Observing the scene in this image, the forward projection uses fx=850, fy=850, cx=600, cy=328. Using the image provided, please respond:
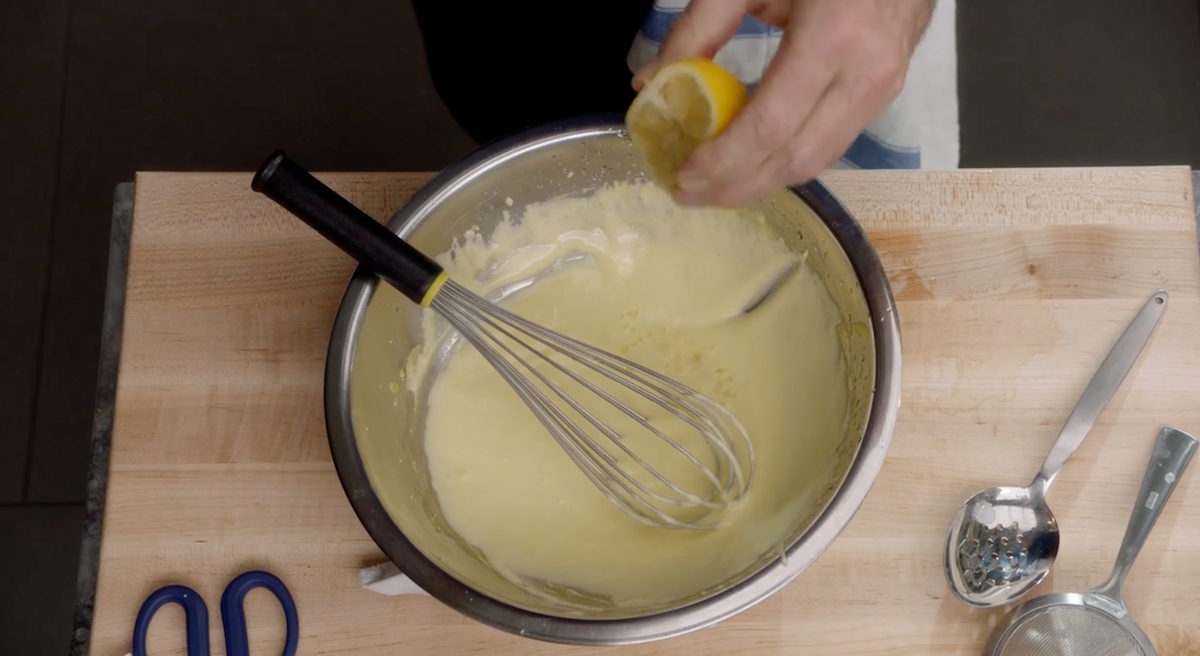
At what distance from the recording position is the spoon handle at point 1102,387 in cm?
78

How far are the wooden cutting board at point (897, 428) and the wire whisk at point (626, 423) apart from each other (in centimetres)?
12

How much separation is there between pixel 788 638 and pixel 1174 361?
1.50 feet

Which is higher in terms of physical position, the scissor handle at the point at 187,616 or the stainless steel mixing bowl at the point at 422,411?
the stainless steel mixing bowl at the point at 422,411

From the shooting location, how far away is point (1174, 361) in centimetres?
→ 81

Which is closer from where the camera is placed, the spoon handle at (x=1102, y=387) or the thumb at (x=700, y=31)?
the thumb at (x=700, y=31)

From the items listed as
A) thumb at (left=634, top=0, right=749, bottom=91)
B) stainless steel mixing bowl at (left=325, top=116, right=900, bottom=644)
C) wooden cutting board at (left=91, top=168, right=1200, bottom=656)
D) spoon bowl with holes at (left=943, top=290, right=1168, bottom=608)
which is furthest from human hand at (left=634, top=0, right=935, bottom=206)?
spoon bowl with holes at (left=943, top=290, right=1168, bottom=608)

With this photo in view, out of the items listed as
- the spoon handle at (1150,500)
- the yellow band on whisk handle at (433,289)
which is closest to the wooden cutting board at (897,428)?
the spoon handle at (1150,500)

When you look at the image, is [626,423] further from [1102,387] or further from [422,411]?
[1102,387]

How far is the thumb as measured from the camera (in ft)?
1.97

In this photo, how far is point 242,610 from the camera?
29.8 inches

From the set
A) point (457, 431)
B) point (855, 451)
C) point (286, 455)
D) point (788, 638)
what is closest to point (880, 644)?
point (788, 638)

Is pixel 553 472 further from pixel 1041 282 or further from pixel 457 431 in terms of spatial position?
pixel 1041 282

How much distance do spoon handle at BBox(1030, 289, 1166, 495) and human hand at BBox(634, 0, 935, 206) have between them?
389 mm

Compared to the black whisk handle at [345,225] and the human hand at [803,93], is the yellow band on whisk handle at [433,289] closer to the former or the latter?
the black whisk handle at [345,225]
